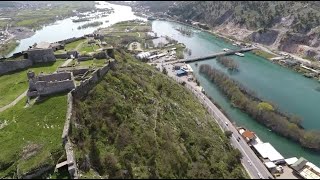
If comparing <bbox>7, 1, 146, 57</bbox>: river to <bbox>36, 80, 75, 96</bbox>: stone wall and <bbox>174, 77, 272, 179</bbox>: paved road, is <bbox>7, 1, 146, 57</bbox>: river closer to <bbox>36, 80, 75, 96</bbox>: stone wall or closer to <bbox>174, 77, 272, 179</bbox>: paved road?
<bbox>174, 77, 272, 179</bbox>: paved road

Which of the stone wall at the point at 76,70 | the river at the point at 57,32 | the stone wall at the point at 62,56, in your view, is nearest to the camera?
the stone wall at the point at 76,70

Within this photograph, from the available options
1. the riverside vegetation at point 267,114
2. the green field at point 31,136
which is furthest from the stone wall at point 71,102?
the riverside vegetation at point 267,114

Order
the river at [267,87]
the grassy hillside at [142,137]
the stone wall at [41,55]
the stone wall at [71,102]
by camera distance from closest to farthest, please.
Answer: the stone wall at [71,102] < the grassy hillside at [142,137] < the stone wall at [41,55] < the river at [267,87]

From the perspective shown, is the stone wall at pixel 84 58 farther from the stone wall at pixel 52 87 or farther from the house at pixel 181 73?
the house at pixel 181 73

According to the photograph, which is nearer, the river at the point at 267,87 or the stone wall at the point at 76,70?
the stone wall at the point at 76,70

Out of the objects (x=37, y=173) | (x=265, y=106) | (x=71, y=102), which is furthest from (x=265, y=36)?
(x=37, y=173)

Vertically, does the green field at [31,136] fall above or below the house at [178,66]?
above

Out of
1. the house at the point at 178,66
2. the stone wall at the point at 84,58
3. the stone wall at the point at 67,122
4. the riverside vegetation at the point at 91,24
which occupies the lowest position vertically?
the riverside vegetation at the point at 91,24
